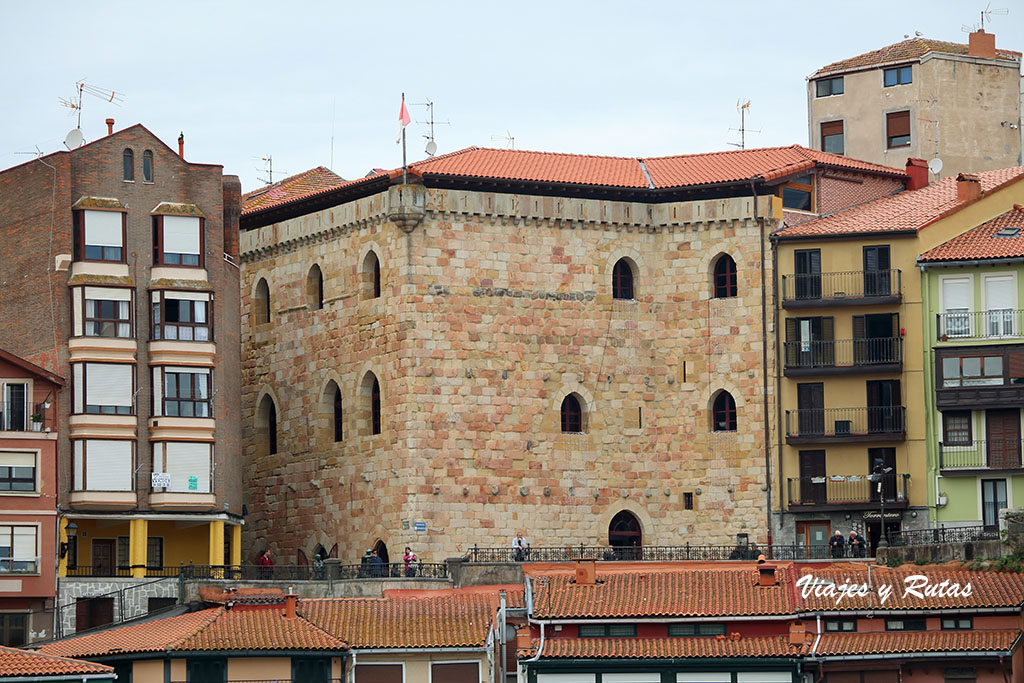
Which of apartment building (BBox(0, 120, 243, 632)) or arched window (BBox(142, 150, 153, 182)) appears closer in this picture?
apartment building (BBox(0, 120, 243, 632))

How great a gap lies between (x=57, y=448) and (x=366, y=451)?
10609 mm

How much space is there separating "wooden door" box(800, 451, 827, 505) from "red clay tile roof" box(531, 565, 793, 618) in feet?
32.5

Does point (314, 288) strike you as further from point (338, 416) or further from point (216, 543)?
point (216, 543)

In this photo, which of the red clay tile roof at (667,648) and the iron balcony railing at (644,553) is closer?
the red clay tile roof at (667,648)

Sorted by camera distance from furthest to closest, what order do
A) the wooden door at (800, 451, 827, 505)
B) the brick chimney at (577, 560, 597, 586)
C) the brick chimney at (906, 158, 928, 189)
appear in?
the brick chimney at (906, 158, 928, 189), the wooden door at (800, 451, 827, 505), the brick chimney at (577, 560, 597, 586)

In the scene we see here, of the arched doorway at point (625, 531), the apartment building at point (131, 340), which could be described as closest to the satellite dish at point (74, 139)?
the apartment building at point (131, 340)

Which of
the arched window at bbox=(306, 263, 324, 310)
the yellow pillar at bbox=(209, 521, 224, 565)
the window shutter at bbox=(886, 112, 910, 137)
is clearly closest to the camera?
the yellow pillar at bbox=(209, 521, 224, 565)

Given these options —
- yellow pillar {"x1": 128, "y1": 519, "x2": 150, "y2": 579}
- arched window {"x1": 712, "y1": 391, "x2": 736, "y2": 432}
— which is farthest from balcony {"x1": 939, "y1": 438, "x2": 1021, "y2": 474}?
yellow pillar {"x1": 128, "y1": 519, "x2": 150, "y2": 579}

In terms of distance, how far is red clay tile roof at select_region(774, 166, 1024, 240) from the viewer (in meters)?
83.7

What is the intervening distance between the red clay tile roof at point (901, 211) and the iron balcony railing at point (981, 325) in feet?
10.6

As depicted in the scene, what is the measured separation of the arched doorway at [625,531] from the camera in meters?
83.6

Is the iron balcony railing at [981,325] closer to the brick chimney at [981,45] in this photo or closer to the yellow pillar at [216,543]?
the brick chimney at [981,45]

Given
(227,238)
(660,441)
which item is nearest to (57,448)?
(227,238)

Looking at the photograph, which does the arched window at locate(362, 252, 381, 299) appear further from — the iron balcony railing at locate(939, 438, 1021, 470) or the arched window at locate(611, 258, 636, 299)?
the iron balcony railing at locate(939, 438, 1021, 470)
